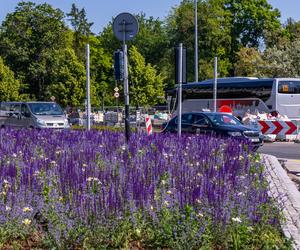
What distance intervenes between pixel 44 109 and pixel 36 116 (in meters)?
1.02

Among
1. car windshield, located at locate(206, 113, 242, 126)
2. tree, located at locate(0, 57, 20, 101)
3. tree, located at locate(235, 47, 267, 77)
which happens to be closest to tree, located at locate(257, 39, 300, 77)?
tree, located at locate(235, 47, 267, 77)

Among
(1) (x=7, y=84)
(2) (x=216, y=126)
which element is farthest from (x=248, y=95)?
(1) (x=7, y=84)

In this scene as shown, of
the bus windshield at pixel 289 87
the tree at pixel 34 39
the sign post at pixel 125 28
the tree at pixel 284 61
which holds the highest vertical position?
the tree at pixel 34 39

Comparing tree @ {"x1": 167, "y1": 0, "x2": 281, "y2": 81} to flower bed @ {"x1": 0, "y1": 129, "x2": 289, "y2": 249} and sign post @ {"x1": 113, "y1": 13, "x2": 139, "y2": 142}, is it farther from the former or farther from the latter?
flower bed @ {"x1": 0, "y1": 129, "x2": 289, "y2": 249}

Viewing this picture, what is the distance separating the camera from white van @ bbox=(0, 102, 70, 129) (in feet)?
89.0

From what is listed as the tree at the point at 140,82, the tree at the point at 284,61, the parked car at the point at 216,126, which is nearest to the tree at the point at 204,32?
the tree at the point at 140,82

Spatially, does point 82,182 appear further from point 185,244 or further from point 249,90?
point 249,90

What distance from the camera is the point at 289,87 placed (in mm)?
32906

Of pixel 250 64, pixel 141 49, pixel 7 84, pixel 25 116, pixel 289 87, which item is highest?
pixel 141 49

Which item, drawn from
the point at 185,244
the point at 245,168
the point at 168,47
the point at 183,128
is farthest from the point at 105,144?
the point at 168,47

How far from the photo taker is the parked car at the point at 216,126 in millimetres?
19516

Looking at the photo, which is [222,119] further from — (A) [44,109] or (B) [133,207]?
(B) [133,207]

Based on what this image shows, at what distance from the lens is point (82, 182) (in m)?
6.00

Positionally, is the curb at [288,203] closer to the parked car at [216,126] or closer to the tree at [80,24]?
the parked car at [216,126]
